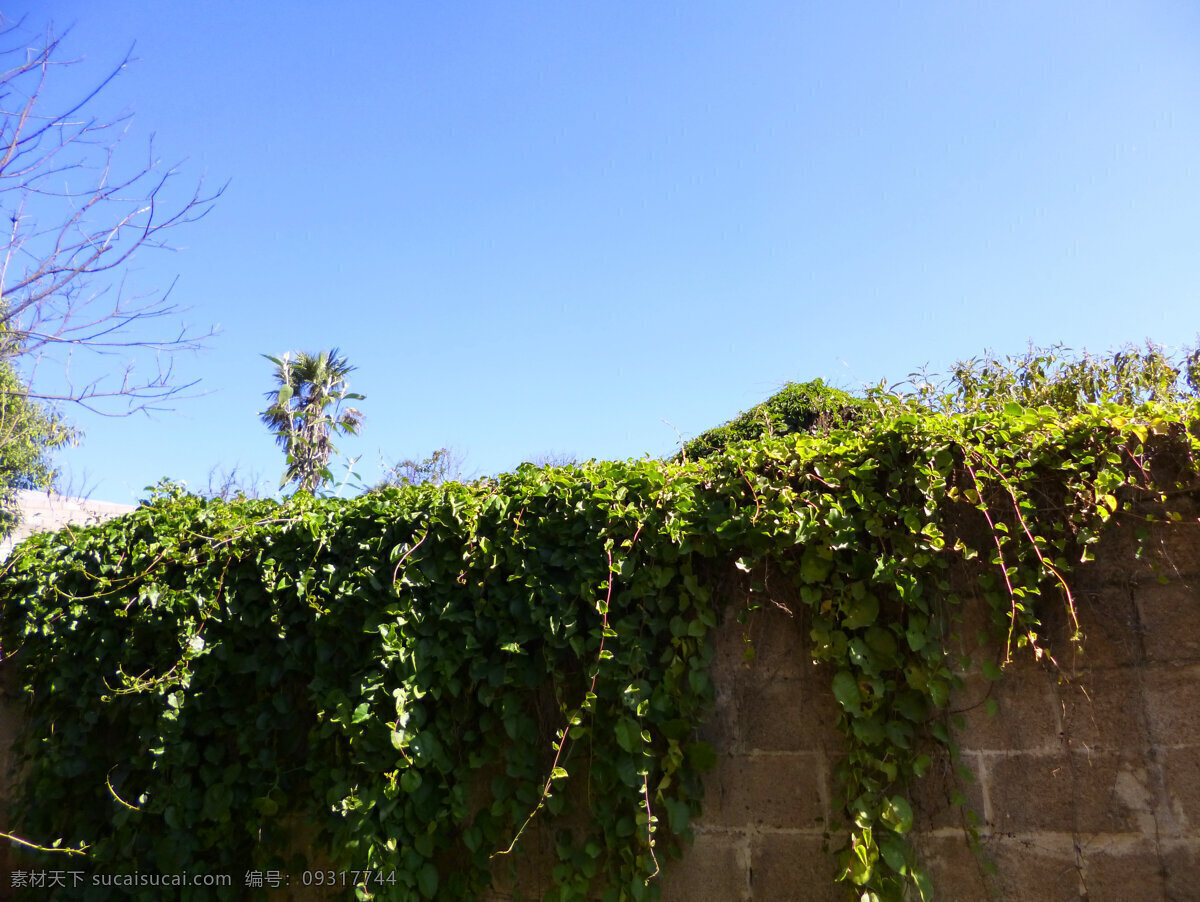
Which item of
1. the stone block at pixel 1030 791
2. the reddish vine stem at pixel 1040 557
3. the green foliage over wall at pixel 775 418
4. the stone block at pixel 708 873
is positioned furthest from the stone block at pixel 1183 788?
the green foliage over wall at pixel 775 418

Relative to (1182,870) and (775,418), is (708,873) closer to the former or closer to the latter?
(1182,870)

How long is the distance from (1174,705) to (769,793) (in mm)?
1112

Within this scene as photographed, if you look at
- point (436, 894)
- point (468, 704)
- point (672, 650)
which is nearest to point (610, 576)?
point (672, 650)

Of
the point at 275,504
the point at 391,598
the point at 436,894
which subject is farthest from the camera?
the point at 275,504

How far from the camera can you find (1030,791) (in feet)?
6.36

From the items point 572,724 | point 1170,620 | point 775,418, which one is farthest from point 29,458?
point 1170,620

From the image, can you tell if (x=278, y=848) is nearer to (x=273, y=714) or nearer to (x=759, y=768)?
(x=273, y=714)

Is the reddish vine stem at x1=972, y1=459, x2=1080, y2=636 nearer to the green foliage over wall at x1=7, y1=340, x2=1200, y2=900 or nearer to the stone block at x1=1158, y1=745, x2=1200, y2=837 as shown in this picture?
the green foliage over wall at x1=7, y1=340, x2=1200, y2=900

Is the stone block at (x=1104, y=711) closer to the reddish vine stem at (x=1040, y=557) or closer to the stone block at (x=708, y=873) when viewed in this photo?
the reddish vine stem at (x=1040, y=557)

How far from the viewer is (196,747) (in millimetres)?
2723

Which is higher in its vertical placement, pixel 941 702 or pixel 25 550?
pixel 25 550

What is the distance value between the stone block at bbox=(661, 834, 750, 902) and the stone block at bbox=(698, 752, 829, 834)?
0.06 metres

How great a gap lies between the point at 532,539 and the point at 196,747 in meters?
1.59

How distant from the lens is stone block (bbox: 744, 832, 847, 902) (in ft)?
6.75
